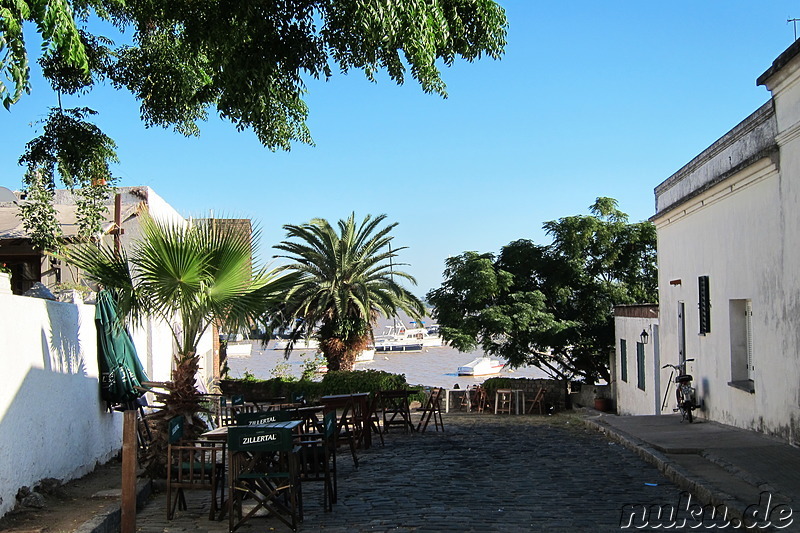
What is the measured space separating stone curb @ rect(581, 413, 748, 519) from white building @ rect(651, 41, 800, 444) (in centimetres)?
190

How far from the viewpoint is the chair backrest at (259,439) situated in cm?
766

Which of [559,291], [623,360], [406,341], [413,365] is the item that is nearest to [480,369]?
[413,365]

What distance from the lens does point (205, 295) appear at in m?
10.1

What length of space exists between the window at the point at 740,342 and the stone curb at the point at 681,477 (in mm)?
2235

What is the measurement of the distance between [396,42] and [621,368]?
18091mm

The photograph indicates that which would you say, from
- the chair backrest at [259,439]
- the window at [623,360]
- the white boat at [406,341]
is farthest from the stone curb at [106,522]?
the white boat at [406,341]

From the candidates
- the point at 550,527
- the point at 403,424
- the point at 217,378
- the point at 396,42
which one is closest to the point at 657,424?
the point at 403,424

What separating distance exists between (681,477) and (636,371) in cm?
1317

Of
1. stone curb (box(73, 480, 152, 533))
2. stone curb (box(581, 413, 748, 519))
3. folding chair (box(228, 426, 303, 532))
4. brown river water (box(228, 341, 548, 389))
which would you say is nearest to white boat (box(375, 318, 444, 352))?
brown river water (box(228, 341, 548, 389))

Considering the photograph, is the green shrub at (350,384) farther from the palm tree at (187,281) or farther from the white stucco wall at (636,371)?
the palm tree at (187,281)

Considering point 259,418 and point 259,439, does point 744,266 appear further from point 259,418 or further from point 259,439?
point 259,439

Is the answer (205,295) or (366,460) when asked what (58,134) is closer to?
(205,295)

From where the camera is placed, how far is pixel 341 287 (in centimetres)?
2898

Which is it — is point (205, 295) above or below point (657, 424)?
above
